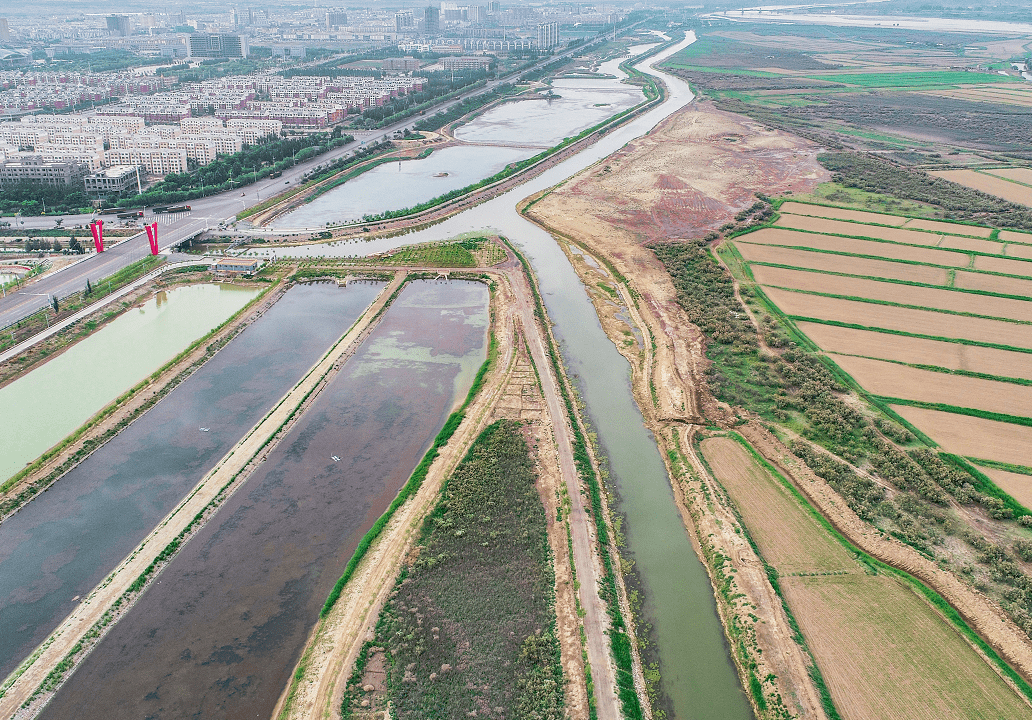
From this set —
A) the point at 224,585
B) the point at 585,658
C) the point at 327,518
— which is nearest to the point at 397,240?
the point at 327,518

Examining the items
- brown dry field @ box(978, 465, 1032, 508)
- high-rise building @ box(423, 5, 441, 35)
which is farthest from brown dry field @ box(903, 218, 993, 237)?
high-rise building @ box(423, 5, 441, 35)

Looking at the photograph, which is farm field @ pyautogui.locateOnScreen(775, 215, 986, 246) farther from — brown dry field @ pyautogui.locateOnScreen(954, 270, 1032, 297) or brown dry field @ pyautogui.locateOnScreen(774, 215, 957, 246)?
brown dry field @ pyautogui.locateOnScreen(954, 270, 1032, 297)

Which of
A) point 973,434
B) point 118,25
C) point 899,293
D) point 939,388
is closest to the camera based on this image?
point 973,434

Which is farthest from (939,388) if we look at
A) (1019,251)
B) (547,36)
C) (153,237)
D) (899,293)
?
(547,36)

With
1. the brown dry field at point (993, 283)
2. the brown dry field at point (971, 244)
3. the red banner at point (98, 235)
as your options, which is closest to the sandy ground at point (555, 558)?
the brown dry field at point (993, 283)

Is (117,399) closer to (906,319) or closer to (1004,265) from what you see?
(906,319)

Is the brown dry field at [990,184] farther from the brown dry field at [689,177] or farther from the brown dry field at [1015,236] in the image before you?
the brown dry field at [689,177]

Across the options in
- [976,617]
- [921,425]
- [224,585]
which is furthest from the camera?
[921,425]

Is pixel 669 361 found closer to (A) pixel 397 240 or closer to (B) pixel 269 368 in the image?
(B) pixel 269 368
